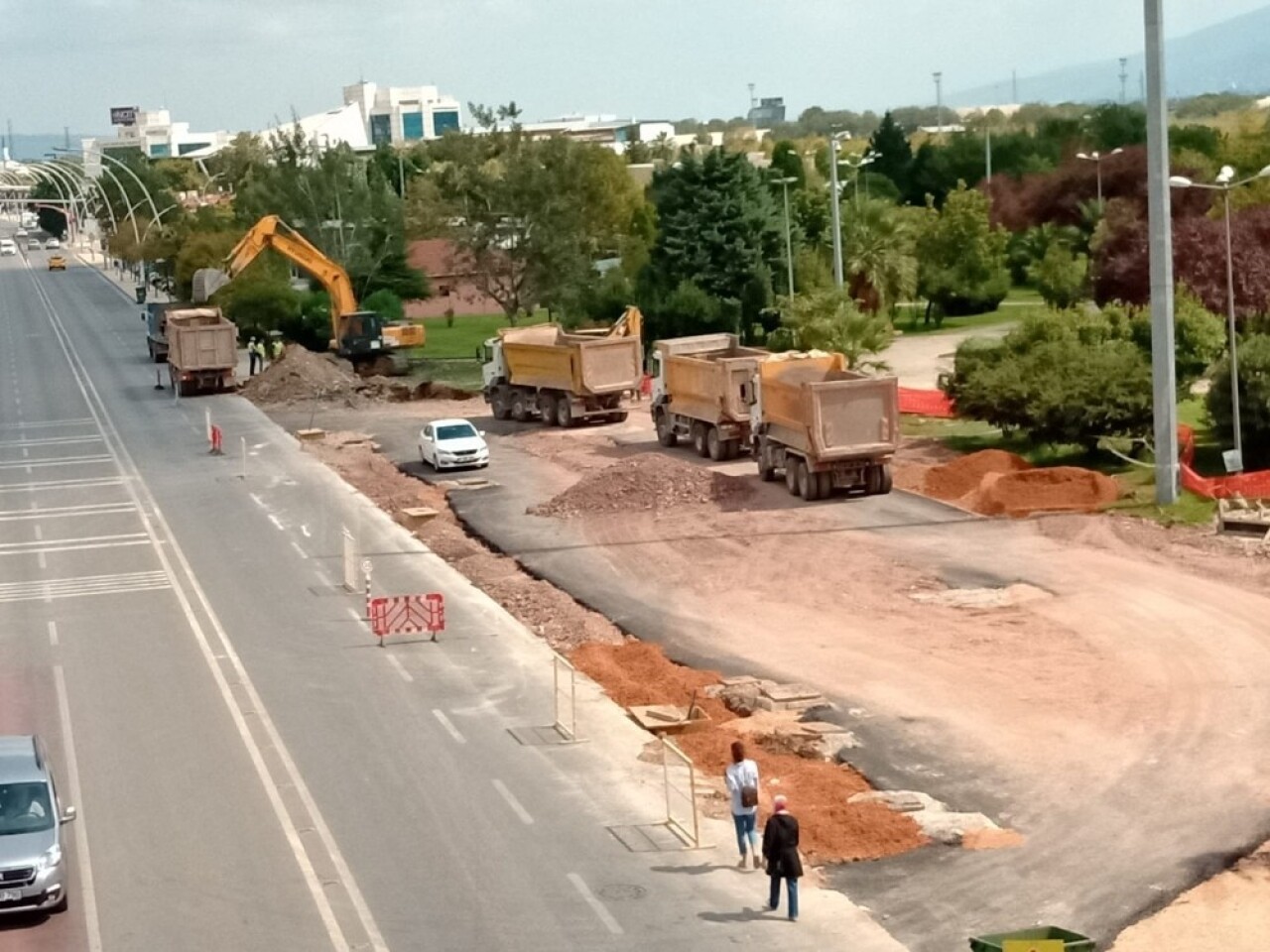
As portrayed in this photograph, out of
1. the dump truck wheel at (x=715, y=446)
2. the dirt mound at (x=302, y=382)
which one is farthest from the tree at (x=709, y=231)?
the dump truck wheel at (x=715, y=446)

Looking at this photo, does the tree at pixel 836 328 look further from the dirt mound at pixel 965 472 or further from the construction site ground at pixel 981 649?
the dirt mound at pixel 965 472

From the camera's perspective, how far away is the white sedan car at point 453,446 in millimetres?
53594

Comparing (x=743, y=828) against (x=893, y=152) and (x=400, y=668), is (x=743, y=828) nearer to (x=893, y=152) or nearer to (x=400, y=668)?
(x=400, y=668)

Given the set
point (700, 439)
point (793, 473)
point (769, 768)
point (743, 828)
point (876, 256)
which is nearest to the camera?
point (743, 828)

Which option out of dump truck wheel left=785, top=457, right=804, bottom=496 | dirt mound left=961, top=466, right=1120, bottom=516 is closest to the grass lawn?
dirt mound left=961, top=466, right=1120, bottom=516

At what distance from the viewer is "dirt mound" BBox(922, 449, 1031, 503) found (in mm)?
45812

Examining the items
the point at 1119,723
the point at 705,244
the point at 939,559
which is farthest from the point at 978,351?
the point at 705,244

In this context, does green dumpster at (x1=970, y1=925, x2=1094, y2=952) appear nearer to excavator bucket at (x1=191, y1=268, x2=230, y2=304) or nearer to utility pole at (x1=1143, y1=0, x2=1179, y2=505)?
utility pole at (x1=1143, y1=0, x2=1179, y2=505)

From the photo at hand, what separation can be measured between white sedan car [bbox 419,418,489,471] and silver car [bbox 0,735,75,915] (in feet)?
104

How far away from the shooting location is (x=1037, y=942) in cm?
1583

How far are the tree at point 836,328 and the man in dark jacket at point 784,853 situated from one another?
1660 inches

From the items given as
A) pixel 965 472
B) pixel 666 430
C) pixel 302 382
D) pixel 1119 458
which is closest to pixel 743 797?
pixel 965 472

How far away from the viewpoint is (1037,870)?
20484 mm

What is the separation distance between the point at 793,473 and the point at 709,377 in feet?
24.2
